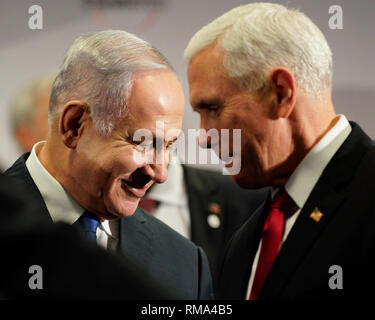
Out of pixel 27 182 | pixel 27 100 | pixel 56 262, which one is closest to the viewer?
pixel 56 262

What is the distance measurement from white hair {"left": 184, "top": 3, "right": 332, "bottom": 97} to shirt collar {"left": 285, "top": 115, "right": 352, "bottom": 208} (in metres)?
0.10

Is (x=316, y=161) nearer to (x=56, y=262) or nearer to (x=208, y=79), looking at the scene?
(x=208, y=79)

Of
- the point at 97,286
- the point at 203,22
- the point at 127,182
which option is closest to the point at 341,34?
the point at 203,22

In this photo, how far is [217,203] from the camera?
1.44 meters

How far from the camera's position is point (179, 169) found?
4.77 ft

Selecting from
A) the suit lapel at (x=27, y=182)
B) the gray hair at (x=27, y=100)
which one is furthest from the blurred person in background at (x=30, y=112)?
the suit lapel at (x=27, y=182)

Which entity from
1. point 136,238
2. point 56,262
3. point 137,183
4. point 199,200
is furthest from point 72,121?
point 56,262

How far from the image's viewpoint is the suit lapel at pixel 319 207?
1.24m

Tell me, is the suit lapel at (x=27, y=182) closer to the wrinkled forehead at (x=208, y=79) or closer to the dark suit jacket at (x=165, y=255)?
the dark suit jacket at (x=165, y=255)

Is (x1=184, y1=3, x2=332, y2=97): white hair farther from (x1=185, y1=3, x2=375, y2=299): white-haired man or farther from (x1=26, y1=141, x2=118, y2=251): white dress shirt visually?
(x1=26, y1=141, x2=118, y2=251): white dress shirt

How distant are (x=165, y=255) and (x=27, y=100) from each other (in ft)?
1.95
